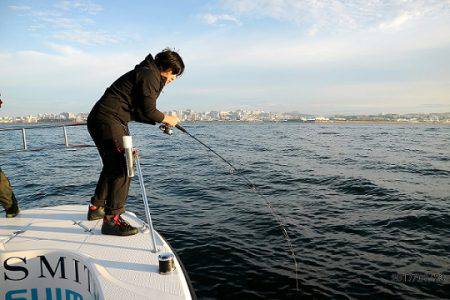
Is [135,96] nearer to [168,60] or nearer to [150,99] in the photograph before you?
[150,99]

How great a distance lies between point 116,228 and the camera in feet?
12.7

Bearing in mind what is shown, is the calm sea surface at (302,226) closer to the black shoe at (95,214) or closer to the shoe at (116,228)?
Answer: the shoe at (116,228)

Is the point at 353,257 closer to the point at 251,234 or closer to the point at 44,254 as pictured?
the point at 251,234

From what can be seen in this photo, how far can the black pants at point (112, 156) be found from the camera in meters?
3.84

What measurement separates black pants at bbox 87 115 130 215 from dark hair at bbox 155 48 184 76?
2.89 feet

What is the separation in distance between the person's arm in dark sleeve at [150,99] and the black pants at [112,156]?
410mm

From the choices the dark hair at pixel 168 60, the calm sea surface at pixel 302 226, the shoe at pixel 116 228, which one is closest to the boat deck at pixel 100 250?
the shoe at pixel 116 228

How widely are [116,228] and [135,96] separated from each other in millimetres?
1605

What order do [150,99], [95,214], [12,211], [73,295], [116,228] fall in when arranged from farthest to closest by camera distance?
[12,211] < [95,214] < [116,228] < [150,99] < [73,295]

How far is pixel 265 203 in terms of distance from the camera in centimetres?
937

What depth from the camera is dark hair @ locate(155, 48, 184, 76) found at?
3803mm

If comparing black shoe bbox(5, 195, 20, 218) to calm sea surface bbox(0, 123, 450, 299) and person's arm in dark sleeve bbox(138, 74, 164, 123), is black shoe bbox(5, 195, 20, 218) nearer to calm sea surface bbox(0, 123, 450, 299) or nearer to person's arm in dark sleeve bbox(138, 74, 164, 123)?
calm sea surface bbox(0, 123, 450, 299)

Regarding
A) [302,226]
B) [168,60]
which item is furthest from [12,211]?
[302,226]

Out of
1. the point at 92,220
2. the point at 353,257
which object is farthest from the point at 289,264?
the point at 92,220
